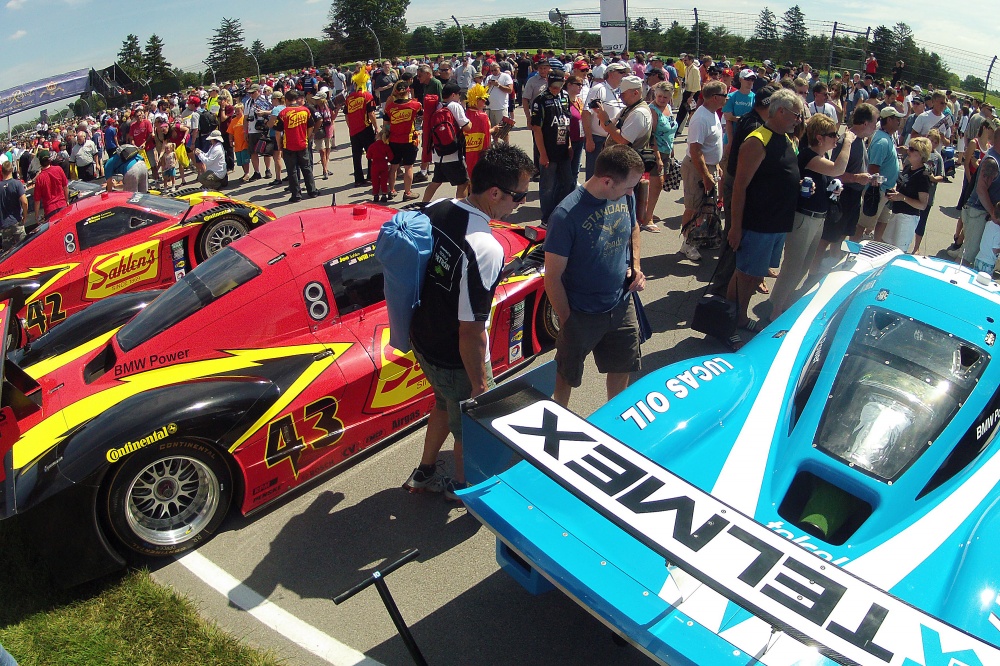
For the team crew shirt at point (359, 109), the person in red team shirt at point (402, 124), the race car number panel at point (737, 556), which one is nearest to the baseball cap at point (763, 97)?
the race car number panel at point (737, 556)

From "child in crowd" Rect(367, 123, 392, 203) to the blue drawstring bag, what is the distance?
672 cm

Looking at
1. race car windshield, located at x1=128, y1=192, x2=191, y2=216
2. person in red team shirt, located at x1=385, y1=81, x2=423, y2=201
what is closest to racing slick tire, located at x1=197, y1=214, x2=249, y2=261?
race car windshield, located at x1=128, y1=192, x2=191, y2=216

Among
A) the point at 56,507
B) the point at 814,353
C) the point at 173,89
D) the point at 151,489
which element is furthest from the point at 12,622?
the point at 173,89

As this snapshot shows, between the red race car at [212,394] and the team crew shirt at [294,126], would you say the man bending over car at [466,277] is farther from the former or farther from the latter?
the team crew shirt at [294,126]

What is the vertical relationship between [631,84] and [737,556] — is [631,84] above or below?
above

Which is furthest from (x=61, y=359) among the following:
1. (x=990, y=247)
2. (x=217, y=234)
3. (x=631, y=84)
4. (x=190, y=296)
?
(x=990, y=247)

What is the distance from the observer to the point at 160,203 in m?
7.50

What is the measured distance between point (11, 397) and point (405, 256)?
2224 millimetres

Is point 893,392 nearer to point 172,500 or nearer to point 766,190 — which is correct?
point 766,190

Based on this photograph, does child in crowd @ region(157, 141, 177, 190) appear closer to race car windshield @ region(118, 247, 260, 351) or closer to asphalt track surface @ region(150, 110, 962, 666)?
race car windshield @ region(118, 247, 260, 351)

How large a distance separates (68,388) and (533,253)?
2.99 m

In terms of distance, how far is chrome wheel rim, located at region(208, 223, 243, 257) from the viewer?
24.4ft

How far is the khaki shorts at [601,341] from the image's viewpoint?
3.92m

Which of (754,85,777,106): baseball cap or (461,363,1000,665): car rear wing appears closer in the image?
(461,363,1000,665): car rear wing
